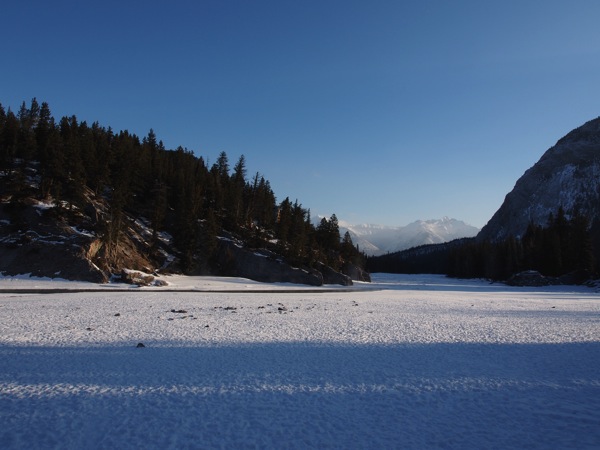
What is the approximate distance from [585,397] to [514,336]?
833cm

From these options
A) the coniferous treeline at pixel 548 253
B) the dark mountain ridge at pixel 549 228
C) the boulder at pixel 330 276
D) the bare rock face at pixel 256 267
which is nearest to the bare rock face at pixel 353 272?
the boulder at pixel 330 276

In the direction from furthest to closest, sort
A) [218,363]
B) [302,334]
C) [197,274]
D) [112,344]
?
[197,274] → [302,334] → [112,344] → [218,363]

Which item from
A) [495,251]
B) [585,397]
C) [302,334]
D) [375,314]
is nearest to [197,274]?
[375,314]

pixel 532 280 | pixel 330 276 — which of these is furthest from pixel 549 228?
pixel 330 276

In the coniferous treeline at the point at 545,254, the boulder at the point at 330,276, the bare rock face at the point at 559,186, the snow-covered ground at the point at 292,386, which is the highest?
the bare rock face at the point at 559,186

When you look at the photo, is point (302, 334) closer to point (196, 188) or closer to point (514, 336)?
point (514, 336)

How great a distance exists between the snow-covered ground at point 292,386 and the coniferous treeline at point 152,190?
42469 mm

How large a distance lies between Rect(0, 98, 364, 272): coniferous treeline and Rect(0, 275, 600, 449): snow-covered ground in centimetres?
4247

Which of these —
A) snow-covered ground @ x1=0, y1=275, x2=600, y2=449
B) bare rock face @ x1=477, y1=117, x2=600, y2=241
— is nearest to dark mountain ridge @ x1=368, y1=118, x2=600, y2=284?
bare rock face @ x1=477, y1=117, x2=600, y2=241

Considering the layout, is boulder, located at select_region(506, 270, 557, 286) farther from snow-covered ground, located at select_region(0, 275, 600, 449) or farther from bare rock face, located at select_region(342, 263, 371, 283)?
snow-covered ground, located at select_region(0, 275, 600, 449)

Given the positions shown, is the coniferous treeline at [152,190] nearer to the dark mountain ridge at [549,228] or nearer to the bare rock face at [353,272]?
the bare rock face at [353,272]

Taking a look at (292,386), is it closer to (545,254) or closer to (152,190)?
(152,190)

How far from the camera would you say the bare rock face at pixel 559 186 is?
529ft

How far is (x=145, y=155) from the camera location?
7794 cm
